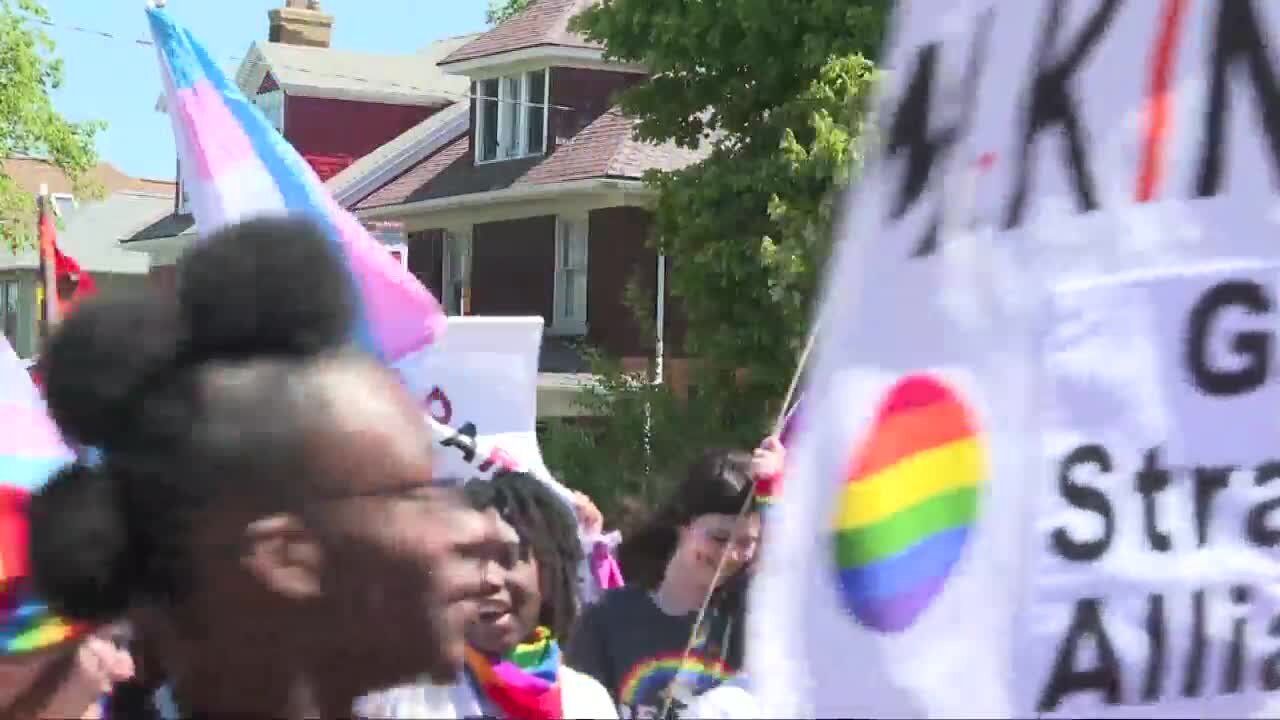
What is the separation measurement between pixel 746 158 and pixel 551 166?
884 centimetres

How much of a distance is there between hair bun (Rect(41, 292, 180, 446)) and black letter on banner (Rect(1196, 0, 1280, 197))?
108cm

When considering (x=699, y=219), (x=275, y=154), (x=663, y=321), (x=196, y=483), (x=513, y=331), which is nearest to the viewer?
(x=196, y=483)

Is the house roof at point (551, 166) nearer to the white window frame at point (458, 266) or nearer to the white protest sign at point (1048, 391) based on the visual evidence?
the white window frame at point (458, 266)

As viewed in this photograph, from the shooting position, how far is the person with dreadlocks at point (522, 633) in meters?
3.18

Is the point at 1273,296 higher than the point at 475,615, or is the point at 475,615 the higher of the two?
the point at 1273,296

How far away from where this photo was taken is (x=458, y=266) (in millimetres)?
27172

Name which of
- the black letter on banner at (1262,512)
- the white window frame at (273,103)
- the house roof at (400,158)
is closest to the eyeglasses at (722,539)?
the black letter on banner at (1262,512)

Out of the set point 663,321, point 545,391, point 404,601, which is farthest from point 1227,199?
point 545,391

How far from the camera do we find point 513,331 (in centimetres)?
575

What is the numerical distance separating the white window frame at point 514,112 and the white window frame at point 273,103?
6.02m

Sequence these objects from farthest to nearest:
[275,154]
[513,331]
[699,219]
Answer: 1. [699,219]
2. [513,331]
3. [275,154]

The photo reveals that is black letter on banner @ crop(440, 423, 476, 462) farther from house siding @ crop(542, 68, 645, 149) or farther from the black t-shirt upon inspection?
house siding @ crop(542, 68, 645, 149)

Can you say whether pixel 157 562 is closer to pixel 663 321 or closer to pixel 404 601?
pixel 404 601

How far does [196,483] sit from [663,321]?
19.5 meters
